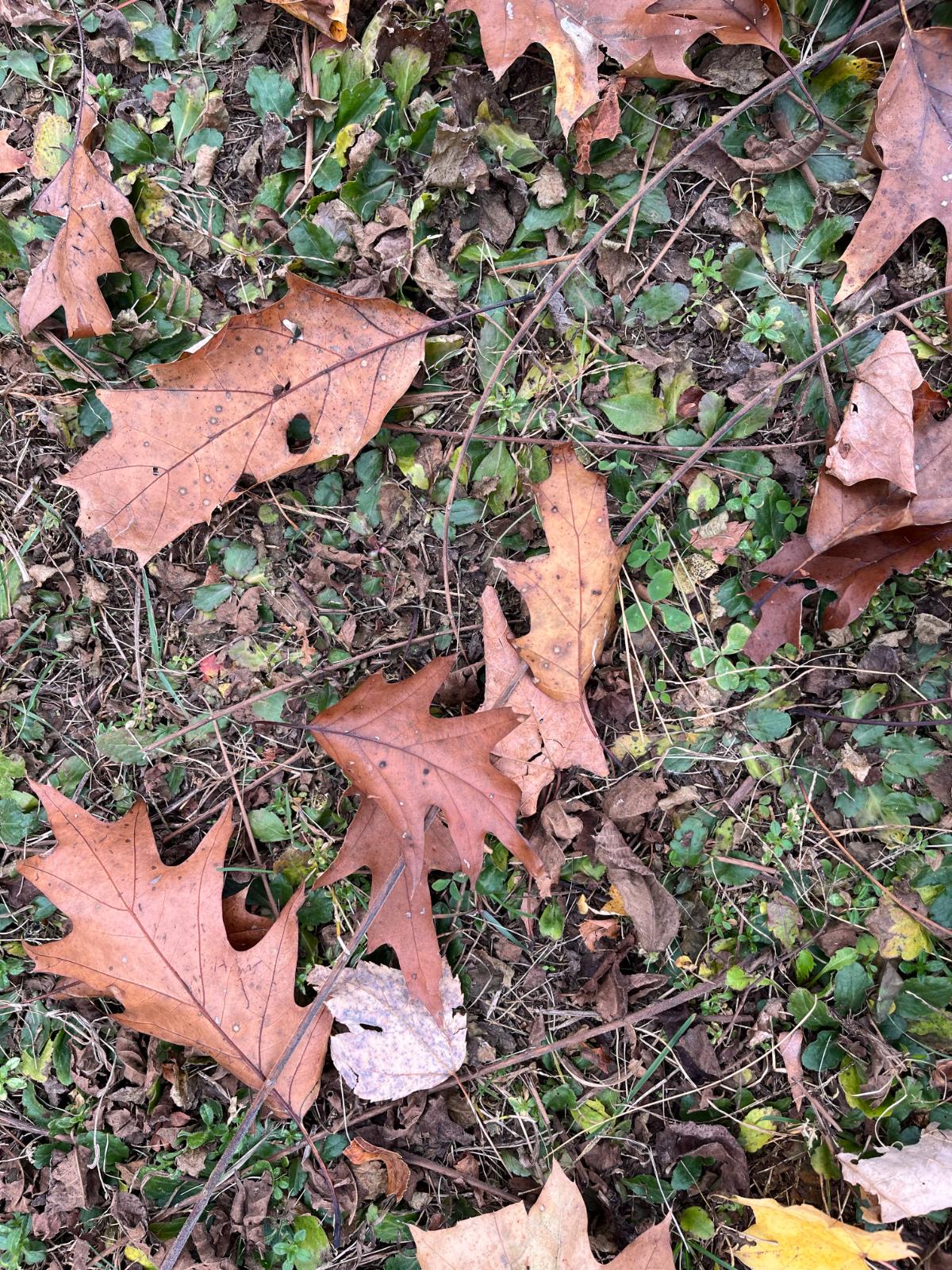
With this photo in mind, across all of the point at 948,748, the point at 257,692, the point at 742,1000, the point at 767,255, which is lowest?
the point at 742,1000

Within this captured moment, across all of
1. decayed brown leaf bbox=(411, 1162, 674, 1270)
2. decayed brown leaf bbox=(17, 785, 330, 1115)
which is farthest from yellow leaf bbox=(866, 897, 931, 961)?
decayed brown leaf bbox=(17, 785, 330, 1115)

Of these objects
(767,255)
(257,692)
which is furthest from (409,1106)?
(767,255)

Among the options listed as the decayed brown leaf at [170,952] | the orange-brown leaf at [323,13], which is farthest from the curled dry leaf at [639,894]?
the orange-brown leaf at [323,13]

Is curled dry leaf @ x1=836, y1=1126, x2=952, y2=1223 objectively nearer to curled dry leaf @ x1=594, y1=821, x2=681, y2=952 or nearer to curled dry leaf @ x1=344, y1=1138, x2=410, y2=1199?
curled dry leaf @ x1=594, y1=821, x2=681, y2=952

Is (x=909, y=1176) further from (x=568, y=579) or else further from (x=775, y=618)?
(x=568, y=579)

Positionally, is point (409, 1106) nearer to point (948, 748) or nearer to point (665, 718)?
point (665, 718)

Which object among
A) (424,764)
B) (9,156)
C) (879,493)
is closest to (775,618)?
(879,493)

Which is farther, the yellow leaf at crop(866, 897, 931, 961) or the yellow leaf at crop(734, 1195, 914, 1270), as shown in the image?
the yellow leaf at crop(866, 897, 931, 961)
